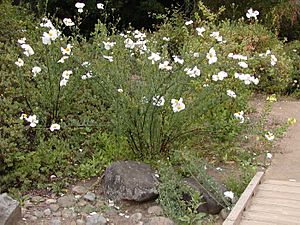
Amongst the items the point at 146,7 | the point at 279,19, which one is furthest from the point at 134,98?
the point at 146,7

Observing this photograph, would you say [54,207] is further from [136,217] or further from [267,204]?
[267,204]

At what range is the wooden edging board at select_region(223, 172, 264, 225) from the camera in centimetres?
400

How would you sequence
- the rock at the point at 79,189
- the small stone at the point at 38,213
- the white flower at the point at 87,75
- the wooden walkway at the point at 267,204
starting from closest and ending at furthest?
the wooden walkway at the point at 267,204 < the small stone at the point at 38,213 < the rock at the point at 79,189 < the white flower at the point at 87,75

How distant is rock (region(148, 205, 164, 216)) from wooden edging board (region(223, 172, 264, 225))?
60cm

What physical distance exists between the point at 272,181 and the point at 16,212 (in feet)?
7.08

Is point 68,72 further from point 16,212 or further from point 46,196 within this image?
point 16,212

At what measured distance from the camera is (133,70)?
6359 millimetres

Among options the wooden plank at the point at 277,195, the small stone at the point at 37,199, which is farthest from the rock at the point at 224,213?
the small stone at the point at 37,199

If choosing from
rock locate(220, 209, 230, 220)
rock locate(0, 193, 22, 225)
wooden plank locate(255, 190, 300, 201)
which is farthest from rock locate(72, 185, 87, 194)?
wooden plank locate(255, 190, 300, 201)

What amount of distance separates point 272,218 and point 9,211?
1873 mm

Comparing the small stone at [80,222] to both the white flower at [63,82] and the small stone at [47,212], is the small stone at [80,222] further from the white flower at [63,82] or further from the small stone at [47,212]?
the white flower at [63,82]

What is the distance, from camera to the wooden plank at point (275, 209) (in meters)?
4.24

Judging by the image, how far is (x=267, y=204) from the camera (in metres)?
4.41

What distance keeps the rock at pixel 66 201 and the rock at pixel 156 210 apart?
629mm
